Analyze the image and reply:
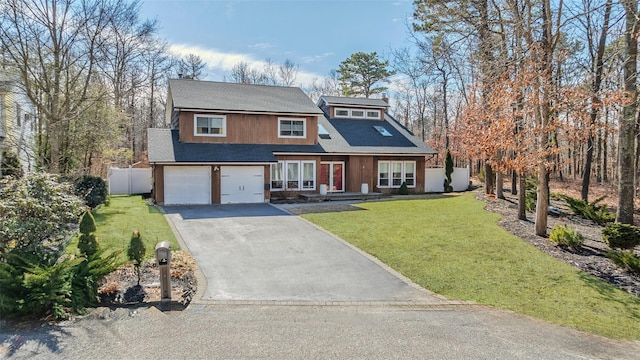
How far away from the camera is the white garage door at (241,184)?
18.8 m

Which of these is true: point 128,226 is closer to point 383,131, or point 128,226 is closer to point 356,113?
point 383,131

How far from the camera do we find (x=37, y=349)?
176 inches

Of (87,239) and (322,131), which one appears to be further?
(322,131)

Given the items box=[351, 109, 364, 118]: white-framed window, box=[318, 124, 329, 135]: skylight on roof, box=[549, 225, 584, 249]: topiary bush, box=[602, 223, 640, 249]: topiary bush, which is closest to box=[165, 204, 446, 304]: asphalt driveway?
box=[549, 225, 584, 249]: topiary bush

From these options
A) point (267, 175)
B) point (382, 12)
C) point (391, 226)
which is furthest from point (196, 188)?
point (382, 12)

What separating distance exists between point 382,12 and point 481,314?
13323 millimetres

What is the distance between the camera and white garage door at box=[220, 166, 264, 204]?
18.8m

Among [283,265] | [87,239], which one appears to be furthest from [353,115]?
[87,239]

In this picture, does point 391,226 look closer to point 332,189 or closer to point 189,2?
point 332,189

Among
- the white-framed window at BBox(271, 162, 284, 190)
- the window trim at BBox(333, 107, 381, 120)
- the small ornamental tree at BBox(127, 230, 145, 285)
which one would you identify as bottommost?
the small ornamental tree at BBox(127, 230, 145, 285)

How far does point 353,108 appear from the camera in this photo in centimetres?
2644

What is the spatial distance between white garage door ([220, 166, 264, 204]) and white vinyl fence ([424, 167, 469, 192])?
450 inches

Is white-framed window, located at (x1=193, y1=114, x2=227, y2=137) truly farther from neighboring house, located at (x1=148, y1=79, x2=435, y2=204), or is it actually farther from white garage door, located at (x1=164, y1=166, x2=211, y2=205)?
white garage door, located at (x1=164, y1=166, x2=211, y2=205)

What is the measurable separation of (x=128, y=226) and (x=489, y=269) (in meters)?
10.4
